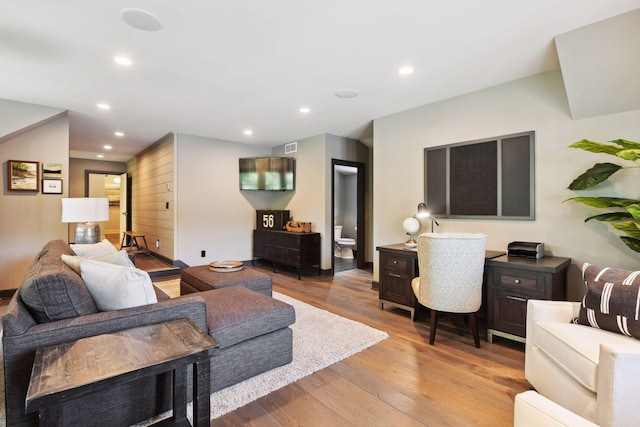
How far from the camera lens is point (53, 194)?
4301mm

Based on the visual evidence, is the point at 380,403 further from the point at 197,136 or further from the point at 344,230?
the point at 344,230

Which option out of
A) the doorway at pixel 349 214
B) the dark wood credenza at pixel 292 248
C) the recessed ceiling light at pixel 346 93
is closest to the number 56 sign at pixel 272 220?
the dark wood credenza at pixel 292 248

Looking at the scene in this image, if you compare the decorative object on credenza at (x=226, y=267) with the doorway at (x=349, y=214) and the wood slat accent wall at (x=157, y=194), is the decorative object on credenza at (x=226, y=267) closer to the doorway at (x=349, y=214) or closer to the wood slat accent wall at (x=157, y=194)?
the doorway at (x=349, y=214)

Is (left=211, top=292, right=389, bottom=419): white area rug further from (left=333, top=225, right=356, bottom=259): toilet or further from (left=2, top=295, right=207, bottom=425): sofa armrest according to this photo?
(left=333, top=225, right=356, bottom=259): toilet

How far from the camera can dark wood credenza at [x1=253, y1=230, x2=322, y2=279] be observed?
5215 millimetres

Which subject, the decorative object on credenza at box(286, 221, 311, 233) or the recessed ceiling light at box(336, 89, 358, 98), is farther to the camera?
the decorative object on credenza at box(286, 221, 311, 233)

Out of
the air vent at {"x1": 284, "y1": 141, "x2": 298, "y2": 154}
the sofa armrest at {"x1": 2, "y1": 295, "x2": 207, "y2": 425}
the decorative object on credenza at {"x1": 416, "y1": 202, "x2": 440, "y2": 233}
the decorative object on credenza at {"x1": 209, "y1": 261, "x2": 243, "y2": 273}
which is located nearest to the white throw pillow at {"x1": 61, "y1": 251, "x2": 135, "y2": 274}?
the sofa armrest at {"x1": 2, "y1": 295, "x2": 207, "y2": 425}

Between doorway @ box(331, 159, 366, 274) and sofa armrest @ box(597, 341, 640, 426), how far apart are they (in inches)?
171

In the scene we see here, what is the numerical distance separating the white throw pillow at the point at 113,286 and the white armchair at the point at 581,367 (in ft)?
6.28

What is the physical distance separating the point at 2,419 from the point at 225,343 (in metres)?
1.26

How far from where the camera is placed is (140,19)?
7.16 ft

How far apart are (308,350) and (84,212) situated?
3.20 meters

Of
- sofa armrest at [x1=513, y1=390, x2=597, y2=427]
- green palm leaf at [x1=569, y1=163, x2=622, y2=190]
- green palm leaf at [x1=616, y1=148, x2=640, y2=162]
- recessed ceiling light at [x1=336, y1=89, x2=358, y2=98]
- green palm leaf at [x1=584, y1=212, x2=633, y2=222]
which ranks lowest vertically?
sofa armrest at [x1=513, y1=390, x2=597, y2=427]

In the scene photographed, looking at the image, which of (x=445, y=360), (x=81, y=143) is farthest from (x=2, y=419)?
(x=81, y=143)
